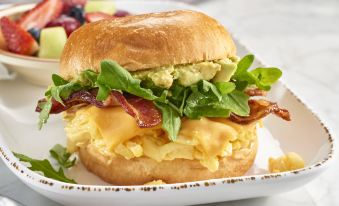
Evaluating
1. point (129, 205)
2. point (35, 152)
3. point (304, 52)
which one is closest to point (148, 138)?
point (129, 205)

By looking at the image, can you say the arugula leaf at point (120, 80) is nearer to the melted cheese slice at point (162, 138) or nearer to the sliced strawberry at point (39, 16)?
the melted cheese slice at point (162, 138)

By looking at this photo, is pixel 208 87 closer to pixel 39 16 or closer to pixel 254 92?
pixel 254 92

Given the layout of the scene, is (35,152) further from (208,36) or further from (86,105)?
(208,36)

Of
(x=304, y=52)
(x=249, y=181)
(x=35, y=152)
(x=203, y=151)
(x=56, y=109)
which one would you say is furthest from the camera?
(x=304, y=52)

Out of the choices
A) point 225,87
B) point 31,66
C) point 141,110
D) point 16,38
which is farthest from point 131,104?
point 16,38

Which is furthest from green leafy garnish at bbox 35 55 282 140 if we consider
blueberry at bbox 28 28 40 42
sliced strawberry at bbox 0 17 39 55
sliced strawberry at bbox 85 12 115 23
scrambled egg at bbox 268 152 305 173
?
sliced strawberry at bbox 85 12 115 23

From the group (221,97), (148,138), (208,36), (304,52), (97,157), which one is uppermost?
(208,36)

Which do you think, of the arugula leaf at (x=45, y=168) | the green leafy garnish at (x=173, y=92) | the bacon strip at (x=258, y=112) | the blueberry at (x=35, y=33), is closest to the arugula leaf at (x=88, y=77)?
the green leafy garnish at (x=173, y=92)
